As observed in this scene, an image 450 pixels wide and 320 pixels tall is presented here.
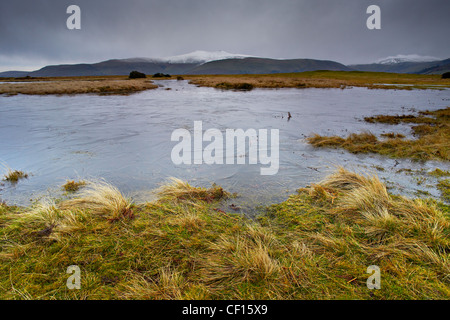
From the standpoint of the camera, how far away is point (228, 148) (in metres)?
10.1

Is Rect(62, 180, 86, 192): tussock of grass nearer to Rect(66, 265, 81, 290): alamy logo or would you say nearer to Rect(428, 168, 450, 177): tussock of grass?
Rect(66, 265, 81, 290): alamy logo

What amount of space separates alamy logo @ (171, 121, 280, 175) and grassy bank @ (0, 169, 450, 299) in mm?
3034

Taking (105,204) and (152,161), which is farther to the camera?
(152,161)

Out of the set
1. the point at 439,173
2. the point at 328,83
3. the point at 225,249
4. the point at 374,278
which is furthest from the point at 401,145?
the point at 328,83

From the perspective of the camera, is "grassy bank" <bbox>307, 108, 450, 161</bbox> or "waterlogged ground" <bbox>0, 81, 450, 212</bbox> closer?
"waterlogged ground" <bbox>0, 81, 450, 212</bbox>

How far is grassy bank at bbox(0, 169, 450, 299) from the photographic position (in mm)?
3045

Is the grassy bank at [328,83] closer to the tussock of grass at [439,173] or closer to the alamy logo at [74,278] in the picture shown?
the tussock of grass at [439,173]

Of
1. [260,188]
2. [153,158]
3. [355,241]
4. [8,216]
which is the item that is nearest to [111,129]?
[153,158]

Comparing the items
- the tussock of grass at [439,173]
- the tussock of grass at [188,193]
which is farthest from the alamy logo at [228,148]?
the tussock of grass at [439,173]

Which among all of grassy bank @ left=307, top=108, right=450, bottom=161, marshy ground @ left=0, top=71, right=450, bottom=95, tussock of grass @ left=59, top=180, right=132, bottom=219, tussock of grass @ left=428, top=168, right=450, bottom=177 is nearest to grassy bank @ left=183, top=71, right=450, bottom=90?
marshy ground @ left=0, top=71, right=450, bottom=95

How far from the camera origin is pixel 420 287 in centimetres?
298

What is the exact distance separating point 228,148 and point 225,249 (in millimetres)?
6658

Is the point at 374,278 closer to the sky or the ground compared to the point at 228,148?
closer to the ground

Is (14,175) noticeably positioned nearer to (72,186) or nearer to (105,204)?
(72,186)
